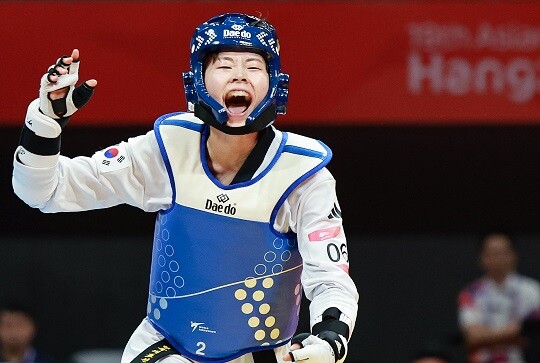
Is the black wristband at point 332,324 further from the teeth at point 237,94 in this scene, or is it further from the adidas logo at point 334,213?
the teeth at point 237,94

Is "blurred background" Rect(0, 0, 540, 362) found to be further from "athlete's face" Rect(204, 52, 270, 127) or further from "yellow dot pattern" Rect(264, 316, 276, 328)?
"yellow dot pattern" Rect(264, 316, 276, 328)

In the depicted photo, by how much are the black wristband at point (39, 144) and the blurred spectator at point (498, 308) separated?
4.73 metres

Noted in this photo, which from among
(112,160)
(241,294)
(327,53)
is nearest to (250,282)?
(241,294)

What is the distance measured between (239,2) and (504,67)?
5.77 feet

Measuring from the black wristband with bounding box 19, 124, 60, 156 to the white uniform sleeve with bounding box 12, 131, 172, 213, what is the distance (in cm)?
14

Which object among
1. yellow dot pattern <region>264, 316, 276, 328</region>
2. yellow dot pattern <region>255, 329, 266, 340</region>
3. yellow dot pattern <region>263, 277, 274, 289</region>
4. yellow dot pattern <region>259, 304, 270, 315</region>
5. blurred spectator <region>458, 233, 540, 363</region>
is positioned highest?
yellow dot pattern <region>263, 277, 274, 289</region>

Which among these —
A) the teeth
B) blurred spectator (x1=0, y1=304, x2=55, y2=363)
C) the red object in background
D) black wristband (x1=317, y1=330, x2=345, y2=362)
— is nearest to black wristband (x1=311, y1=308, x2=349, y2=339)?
black wristband (x1=317, y1=330, x2=345, y2=362)

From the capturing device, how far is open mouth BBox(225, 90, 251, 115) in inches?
208

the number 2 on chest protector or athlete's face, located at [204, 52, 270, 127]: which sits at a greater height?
athlete's face, located at [204, 52, 270, 127]

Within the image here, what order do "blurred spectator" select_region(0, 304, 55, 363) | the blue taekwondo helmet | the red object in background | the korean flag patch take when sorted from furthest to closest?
"blurred spectator" select_region(0, 304, 55, 363), the red object in background, the korean flag patch, the blue taekwondo helmet

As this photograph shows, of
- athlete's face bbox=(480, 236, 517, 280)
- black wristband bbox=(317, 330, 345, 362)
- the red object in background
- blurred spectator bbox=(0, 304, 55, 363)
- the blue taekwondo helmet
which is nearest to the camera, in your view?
black wristband bbox=(317, 330, 345, 362)

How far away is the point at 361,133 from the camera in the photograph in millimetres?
10383

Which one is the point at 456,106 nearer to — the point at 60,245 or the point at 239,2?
the point at 239,2

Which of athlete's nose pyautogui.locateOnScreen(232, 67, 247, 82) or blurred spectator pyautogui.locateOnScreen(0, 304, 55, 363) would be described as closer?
athlete's nose pyautogui.locateOnScreen(232, 67, 247, 82)
